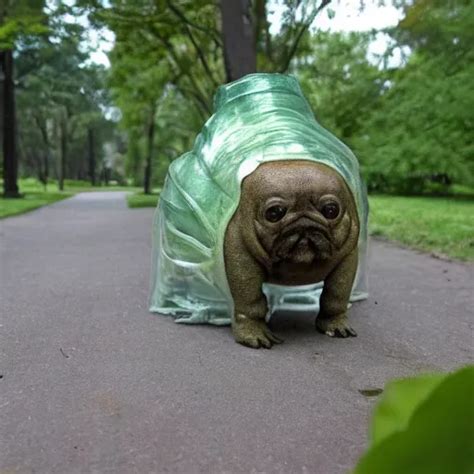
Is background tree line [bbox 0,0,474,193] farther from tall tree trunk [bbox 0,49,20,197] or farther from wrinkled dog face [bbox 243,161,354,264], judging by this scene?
wrinkled dog face [bbox 243,161,354,264]

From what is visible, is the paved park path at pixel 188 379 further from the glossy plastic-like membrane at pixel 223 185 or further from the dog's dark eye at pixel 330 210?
the dog's dark eye at pixel 330 210

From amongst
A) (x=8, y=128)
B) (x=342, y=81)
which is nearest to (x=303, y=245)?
(x=342, y=81)

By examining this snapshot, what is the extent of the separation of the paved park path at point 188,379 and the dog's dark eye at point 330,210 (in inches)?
34.7

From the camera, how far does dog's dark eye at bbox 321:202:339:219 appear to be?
3533mm

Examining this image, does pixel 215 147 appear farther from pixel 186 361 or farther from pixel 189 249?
pixel 186 361

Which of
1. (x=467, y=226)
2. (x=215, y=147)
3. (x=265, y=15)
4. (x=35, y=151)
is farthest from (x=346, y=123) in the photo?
(x=35, y=151)

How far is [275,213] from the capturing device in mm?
3492

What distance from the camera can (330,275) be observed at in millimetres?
3939

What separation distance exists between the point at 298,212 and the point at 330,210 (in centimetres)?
21

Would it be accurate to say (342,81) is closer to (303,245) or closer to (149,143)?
(149,143)

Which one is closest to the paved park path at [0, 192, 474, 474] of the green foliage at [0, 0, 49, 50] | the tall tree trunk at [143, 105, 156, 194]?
the green foliage at [0, 0, 49, 50]

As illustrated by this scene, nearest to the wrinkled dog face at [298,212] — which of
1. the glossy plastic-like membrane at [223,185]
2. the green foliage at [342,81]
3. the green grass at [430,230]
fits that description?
the glossy plastic-like membrane at [223,185]

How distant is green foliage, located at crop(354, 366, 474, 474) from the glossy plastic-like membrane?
10.8 feet

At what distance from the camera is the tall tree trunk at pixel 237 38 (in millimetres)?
10680
